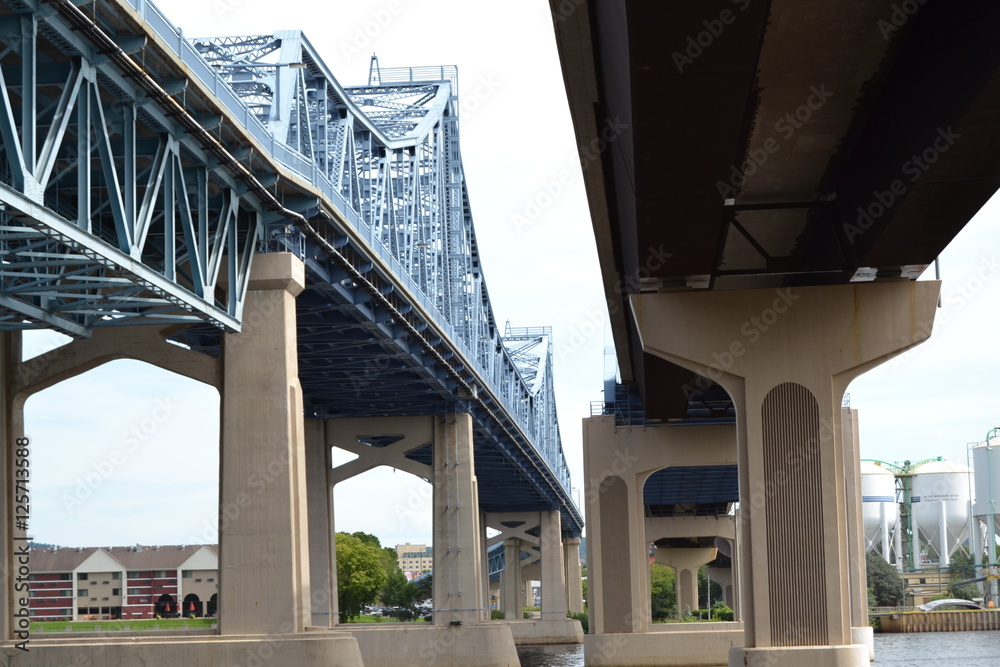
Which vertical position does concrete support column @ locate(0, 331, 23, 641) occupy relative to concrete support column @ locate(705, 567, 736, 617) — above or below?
above

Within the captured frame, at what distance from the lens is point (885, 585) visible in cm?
12800

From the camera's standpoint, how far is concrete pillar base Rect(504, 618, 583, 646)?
4323 inches

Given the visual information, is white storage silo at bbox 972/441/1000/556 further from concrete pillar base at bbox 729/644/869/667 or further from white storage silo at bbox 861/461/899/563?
concrete pillar base at bbox 729/644/869/667

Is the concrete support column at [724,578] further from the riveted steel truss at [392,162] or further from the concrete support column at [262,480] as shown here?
the concrete support column at [262,480]

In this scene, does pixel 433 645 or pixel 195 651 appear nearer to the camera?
pixel 195 651

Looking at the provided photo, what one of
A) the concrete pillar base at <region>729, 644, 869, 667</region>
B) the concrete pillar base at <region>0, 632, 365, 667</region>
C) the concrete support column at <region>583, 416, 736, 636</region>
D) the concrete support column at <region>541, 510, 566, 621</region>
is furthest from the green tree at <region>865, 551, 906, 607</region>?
the concrete pillar base at <region>729, 644, 869, 667</region>

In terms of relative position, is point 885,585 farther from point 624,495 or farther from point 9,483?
point 9,483

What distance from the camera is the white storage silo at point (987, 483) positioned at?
13600 centimetres

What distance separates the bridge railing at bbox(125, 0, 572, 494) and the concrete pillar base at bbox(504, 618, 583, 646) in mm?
27798

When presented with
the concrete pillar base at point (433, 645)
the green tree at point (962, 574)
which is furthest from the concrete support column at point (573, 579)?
the concrete pillar base at point (433, 645)

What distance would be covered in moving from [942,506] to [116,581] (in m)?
92.4

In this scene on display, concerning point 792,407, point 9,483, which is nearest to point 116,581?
point 9,483

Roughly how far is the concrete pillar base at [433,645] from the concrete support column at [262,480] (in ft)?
75.8

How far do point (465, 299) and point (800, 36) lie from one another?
50533 millimetres
